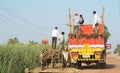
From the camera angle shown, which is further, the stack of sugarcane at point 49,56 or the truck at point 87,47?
the truck at point 87,47

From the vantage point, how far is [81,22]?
88.5 ft

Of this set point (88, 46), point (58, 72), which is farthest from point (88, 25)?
point (58, 72)

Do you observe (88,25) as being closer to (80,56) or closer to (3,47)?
(80,56)

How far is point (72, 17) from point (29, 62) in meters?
4.61

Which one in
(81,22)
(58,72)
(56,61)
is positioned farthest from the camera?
(81,22)

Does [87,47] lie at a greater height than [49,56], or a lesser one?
greater

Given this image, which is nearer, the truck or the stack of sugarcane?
the stack of sugarcane

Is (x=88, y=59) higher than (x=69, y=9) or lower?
lower

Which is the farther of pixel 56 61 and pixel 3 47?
pixel 56 61

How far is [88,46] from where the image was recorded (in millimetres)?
25234

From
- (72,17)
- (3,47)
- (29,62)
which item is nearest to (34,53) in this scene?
(29,62)

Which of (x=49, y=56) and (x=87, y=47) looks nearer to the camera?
(x=49, y=56)

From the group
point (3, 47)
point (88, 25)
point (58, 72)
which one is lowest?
point (58, 72)

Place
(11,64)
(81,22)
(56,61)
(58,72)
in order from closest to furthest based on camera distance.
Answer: (11,64) < (58,72) < (56,61) < (81,22)
